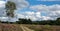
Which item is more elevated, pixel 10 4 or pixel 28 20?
pixel 10 4

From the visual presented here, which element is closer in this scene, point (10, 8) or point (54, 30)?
point (54, 30)

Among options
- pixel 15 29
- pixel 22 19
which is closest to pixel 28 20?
pixel 22 19

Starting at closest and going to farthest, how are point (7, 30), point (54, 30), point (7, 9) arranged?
point (7, 30), point (54, 30), point (7, 9)

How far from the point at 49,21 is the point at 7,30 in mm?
30504

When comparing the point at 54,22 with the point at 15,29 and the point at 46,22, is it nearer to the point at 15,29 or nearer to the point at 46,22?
the point at 46,22

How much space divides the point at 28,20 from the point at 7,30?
31472 millimetres

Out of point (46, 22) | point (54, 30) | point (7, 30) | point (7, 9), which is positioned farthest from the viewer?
point (7, 9)

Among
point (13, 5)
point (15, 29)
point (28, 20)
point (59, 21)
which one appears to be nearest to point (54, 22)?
point (59, 21)

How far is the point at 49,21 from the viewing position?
142ft

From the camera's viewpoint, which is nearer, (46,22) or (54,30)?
(54,30)

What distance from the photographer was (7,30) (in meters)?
13.4

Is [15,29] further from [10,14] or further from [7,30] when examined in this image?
[10,14]

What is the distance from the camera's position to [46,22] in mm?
43125

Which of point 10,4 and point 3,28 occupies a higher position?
point 10,4
